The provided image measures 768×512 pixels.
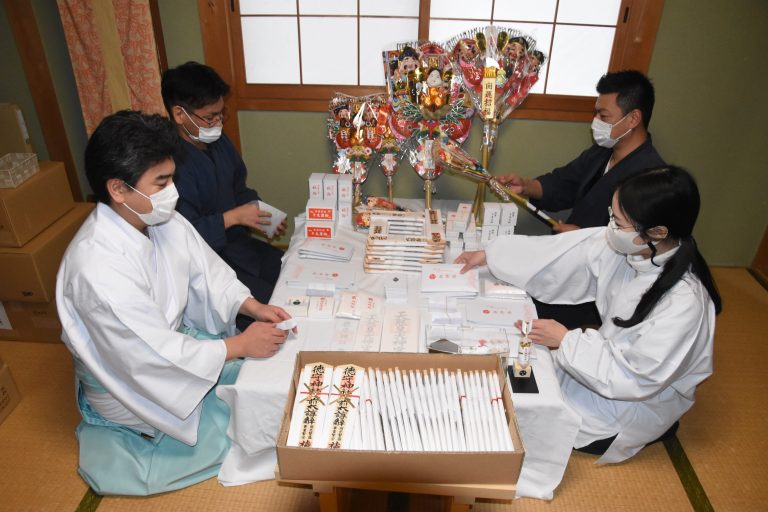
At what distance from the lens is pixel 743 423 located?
2.59 metres

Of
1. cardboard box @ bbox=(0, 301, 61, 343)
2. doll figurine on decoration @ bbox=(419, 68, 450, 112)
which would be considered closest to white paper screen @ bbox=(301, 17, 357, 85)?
doll figurine on decoration @ bbox=(419, 68, 450, 112)

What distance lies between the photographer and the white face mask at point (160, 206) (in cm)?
185

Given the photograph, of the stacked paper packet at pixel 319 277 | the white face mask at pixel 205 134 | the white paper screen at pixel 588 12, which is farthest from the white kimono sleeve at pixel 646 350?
the white paper screen at pixel 588 12

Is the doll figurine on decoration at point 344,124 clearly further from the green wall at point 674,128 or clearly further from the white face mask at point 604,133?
the white face mask at point 604,133

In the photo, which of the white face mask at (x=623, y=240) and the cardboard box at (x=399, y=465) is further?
the white face mask at (x=623, y=240)

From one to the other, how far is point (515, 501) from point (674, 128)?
Result: 2581 millimetres

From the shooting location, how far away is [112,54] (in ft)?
10.7

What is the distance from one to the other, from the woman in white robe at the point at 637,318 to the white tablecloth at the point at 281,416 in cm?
22

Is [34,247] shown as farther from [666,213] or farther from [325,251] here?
[666,213]

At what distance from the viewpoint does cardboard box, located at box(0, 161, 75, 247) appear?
8.86 ft

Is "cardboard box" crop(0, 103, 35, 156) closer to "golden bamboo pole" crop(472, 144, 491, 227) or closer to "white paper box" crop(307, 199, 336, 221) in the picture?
"white paper box" crop(307, 199, 336, 221)

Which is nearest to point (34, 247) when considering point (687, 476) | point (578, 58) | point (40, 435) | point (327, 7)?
point (40, 435)

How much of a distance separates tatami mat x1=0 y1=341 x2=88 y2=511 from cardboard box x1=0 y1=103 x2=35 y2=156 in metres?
1.24

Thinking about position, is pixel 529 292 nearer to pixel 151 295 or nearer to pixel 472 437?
pixel 472 437
